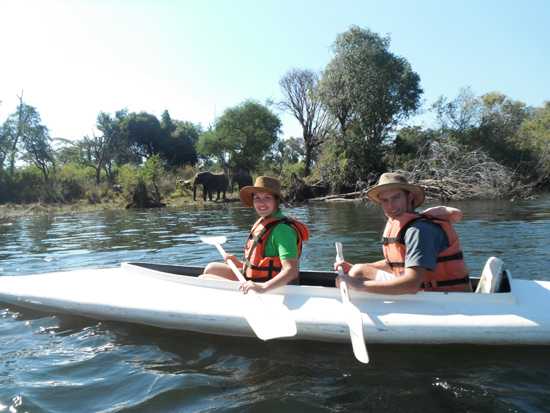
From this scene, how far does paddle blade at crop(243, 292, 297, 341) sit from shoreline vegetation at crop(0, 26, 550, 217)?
15044 mm

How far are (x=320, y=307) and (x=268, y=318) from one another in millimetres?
432

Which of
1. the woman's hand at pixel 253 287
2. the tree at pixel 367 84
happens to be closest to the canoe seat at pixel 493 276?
the woman's hand at pixel 253 287

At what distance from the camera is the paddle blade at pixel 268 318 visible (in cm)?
312

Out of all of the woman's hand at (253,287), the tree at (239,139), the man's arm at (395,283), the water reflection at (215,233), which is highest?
the tree at (239,139)

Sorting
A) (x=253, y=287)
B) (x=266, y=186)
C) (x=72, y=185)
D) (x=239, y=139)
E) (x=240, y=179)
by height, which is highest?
(x=239, y=139)

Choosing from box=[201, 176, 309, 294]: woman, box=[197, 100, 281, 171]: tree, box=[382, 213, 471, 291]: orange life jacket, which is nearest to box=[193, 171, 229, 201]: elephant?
box=[197, 100, 281, 171]: tree

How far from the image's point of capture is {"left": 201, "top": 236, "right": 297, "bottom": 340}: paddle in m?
3.12

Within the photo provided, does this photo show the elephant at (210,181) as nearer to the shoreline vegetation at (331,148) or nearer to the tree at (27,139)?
the shoreline vegetation at (331,148)

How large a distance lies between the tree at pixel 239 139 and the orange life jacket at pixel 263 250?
2195 cm

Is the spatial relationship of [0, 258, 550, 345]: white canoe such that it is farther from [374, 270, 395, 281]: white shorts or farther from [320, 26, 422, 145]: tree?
[320, 26, 422, 145]: tree

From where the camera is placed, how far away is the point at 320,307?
352cm

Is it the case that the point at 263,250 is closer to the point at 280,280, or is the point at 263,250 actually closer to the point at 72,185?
the point at 280,280

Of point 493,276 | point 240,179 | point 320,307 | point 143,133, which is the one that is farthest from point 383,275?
point 143,133

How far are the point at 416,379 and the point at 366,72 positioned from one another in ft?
72.2
